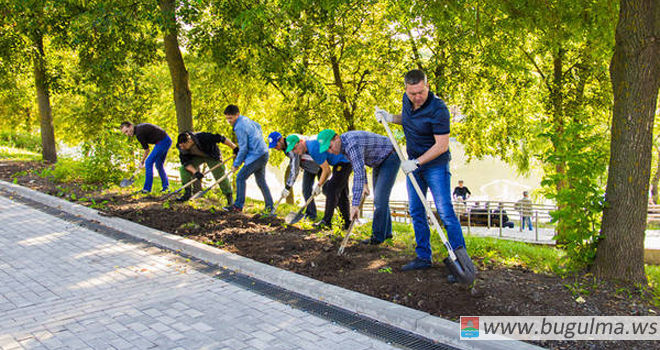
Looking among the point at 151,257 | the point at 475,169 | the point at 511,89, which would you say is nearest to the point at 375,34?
the point at 511,89

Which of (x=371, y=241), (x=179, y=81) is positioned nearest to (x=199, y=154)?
(x=179, y=81)

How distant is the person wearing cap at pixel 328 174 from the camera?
7.07 metres

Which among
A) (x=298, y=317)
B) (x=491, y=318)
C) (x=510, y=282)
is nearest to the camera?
(x=491, y=318)

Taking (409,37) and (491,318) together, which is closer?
(491,318)

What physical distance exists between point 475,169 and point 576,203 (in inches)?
2358

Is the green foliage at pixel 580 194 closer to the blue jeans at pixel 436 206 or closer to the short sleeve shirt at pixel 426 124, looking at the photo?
the blue jeans at pixel 436 206

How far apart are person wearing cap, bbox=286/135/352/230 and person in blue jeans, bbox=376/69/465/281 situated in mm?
1866

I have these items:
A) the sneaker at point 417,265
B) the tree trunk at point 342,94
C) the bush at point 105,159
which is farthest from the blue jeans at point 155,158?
the tree trunk at point 342,94

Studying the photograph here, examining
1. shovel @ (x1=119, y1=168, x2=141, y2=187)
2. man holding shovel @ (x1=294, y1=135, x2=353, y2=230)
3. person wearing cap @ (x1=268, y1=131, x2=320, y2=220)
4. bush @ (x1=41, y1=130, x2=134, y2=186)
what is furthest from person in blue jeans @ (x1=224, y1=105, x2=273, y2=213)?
bush @ (x1=41, y1=130, x2=134, y2=186)

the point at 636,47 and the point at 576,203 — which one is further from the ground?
the point at 636,47

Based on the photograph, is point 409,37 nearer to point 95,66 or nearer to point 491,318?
point 95,66

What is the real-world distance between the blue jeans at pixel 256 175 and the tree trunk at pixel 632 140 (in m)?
5.39

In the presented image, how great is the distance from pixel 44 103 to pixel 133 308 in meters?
14.4

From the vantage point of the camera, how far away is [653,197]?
25.9 metres
